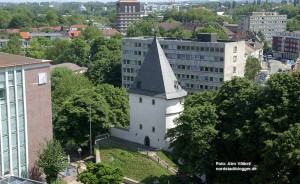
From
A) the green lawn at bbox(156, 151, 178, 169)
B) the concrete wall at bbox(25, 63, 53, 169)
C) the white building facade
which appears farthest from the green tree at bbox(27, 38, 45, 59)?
the concrete wall at bbox(25, 63, 53, 169)

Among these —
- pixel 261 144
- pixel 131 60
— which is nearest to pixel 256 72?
pixel 131 60

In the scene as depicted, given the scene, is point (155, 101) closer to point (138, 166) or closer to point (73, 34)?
point (138, 166)

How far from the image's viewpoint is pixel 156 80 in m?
50.6

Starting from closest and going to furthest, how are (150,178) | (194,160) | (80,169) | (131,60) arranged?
(194,160) < (150,178) < (80,169) < (131,60)

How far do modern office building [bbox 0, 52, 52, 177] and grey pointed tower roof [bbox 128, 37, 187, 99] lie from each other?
13.3 meters

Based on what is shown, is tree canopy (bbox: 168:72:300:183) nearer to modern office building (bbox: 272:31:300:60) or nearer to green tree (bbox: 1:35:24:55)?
green tree (bbox: 1:35:24:55)

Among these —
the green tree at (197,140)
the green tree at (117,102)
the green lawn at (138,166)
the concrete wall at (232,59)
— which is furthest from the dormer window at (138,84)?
the concrete wall at (232,59)

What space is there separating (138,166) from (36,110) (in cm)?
1226

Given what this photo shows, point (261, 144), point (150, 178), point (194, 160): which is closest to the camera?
point (261, 144)

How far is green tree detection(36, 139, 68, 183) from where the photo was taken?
127 feet

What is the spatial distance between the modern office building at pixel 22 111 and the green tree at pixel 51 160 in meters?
1.44

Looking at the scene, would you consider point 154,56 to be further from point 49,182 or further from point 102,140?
point 49,182

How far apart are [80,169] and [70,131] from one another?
233 inches

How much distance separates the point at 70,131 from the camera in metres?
51.8
